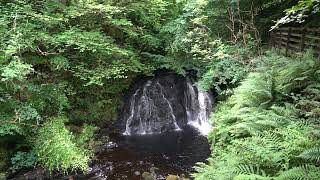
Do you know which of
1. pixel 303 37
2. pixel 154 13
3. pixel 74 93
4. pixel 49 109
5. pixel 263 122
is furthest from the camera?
pixel 154 13

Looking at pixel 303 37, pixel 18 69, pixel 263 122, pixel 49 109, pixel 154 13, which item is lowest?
pixel 49 109

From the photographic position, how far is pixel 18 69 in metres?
10.7

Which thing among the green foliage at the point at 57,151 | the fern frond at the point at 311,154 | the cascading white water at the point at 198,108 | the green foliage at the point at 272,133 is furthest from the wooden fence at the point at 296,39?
the green foliage at the point at 57,151

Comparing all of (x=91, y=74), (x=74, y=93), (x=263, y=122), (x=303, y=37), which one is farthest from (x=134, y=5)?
(x=263, y=122)

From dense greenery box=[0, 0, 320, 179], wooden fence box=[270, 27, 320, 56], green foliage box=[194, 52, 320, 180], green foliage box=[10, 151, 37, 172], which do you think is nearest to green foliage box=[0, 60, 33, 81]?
dense greenery box=[0, 0, 320, 179]

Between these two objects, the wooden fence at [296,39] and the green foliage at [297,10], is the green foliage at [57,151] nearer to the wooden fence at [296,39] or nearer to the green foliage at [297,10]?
the green foliage at [297,10]

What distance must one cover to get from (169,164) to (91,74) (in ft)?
18.0

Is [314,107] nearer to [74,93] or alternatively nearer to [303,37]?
[303,37]

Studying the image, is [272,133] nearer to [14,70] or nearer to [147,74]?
[14,70]

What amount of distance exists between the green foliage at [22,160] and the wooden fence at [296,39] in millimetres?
10992

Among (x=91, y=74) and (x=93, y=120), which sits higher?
(x=91, y=74)

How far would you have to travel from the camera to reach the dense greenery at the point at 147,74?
678cm

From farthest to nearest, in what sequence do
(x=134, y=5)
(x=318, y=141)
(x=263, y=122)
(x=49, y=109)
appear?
(x=134, y=5) < (x=49, y=109) < (x=263, y=122) < (x=318, y=141)

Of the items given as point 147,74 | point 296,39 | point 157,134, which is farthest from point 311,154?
point 147,74
